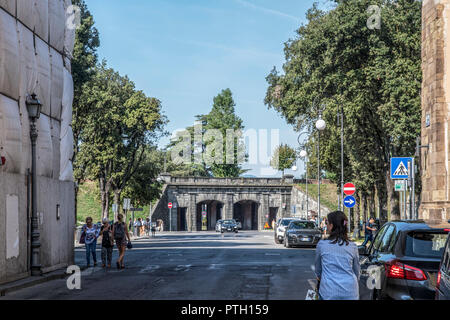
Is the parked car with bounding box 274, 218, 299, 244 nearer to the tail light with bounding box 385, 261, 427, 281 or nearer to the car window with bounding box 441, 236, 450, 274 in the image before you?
the tail light with bounding box 385, 261, 427, 281

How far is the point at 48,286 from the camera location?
55.6 ft

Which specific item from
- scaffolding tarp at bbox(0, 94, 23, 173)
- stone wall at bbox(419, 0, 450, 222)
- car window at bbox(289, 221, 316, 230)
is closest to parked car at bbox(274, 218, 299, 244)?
car window at bbox(289, 221, 316, 230)

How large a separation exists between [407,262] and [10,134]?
1264 centimetres

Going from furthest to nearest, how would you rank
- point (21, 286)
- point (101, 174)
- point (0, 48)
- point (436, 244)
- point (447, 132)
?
point (101, 174) < point (447, 132) < point (0, 48) < point (21, 286) < point (436, 244)

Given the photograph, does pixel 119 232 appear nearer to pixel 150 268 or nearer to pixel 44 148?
pixel 150 268

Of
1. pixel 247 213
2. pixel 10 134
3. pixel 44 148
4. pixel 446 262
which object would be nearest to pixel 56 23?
pixel 44 148

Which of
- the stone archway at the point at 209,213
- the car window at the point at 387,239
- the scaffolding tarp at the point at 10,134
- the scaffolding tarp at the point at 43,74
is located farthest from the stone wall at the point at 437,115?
the stone archway at the point at 209,213

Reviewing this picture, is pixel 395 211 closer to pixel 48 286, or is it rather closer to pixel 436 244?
pixel 48 286

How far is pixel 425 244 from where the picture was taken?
→ 9391 millimetres

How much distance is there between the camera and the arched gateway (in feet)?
272

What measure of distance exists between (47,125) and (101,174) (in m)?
27.6

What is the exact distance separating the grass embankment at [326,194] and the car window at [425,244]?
7260 centimetres

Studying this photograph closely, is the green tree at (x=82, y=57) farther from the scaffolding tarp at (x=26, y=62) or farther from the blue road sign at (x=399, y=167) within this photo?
the blue road sign at (x=399, y=167)
